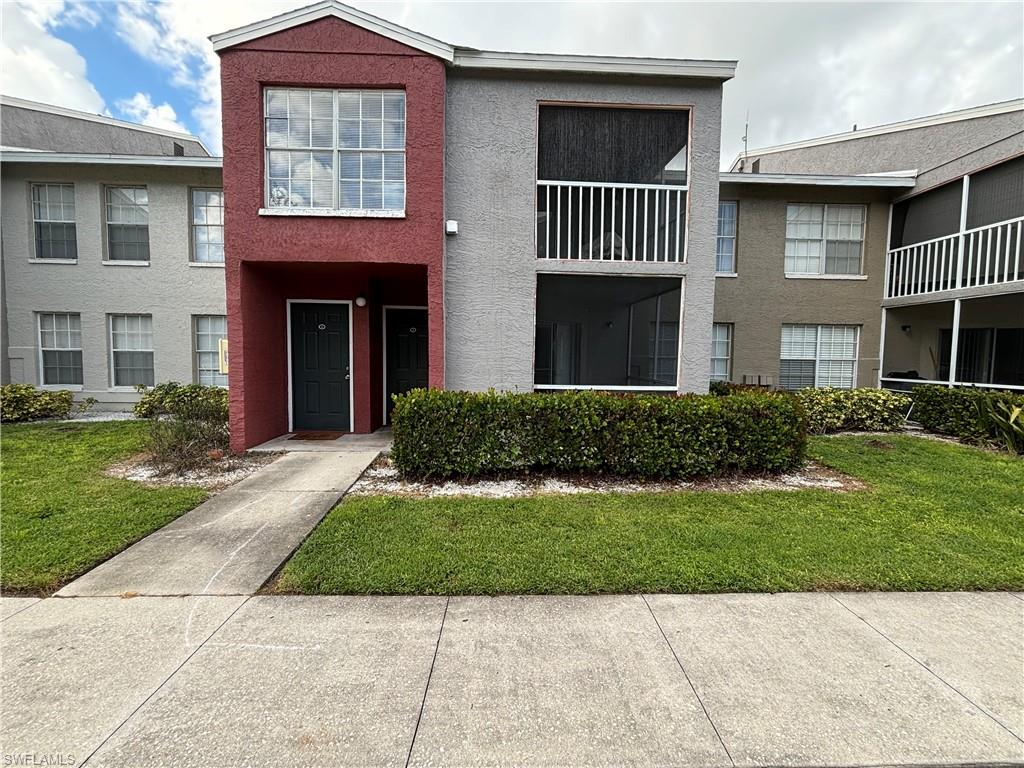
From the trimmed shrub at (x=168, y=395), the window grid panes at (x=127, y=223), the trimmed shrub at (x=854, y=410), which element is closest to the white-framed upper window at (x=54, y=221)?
the window grid panes at (x=127, y=223)

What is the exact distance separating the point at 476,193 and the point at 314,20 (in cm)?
327

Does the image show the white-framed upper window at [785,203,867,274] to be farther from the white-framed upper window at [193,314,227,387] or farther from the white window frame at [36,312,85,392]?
the white window frame at [36,312,85,392]

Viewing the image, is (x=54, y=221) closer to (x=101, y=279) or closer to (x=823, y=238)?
(x=101, y=279)

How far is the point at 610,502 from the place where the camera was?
530cm

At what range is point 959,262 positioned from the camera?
9.52 m

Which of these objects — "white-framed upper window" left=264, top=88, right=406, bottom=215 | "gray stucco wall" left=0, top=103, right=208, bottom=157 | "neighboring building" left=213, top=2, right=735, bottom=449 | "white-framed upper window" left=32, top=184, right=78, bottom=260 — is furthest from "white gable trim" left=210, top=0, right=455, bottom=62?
"gray stucco wall" left=0, top=103, right=208, bottom=157

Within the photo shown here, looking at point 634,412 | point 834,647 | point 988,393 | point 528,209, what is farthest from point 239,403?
point 988,393

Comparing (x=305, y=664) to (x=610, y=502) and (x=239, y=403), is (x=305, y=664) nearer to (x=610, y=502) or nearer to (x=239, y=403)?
(x=610, y=502)

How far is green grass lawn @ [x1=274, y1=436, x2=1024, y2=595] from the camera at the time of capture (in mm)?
3533

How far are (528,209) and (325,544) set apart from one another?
18.4 feet

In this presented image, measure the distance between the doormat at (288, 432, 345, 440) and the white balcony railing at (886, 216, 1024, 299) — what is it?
12465 millimetres

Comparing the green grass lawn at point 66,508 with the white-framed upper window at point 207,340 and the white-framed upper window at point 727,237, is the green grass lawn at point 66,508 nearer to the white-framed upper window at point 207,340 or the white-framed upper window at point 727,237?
the white-framed upper window at point 207,340
